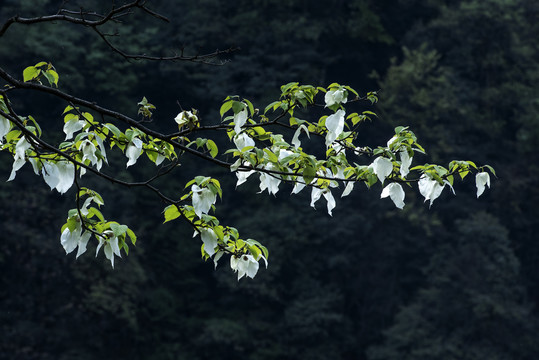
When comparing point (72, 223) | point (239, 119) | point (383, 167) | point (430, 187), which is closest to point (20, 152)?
point (72, 223)

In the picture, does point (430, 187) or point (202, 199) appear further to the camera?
point (430, 187)

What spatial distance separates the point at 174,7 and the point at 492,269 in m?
6.29

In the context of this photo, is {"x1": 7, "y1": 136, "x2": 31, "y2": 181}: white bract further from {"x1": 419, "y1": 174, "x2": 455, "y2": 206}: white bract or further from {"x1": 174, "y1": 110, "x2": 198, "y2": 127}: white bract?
{"x1": 419, "y1": 174, "x2": 455, "y2": 206}: white bract

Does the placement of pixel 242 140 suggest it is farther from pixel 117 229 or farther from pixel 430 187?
pixel 430 187

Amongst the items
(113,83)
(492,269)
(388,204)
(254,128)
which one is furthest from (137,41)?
(254,128)

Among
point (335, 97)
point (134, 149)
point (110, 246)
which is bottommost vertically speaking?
point (110, 246)

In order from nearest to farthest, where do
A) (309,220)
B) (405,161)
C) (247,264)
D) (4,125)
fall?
(4,125) → (405,161) → (247,264) → (309,220)

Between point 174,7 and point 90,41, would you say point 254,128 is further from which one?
point 174,7

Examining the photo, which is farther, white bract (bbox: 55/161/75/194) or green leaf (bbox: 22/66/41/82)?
green leaf (bbox: 22/66/41/82)

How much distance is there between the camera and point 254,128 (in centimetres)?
201

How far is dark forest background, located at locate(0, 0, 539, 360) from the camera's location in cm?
979

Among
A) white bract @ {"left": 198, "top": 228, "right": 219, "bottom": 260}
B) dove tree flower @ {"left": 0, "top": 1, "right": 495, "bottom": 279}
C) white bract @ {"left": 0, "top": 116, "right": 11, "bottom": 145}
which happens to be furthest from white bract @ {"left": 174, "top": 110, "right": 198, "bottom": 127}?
white bract @ {"left": 0, "top": 116, "right": 11, "bottom": 145}

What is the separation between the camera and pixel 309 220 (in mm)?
11523

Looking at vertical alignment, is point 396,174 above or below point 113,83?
below
